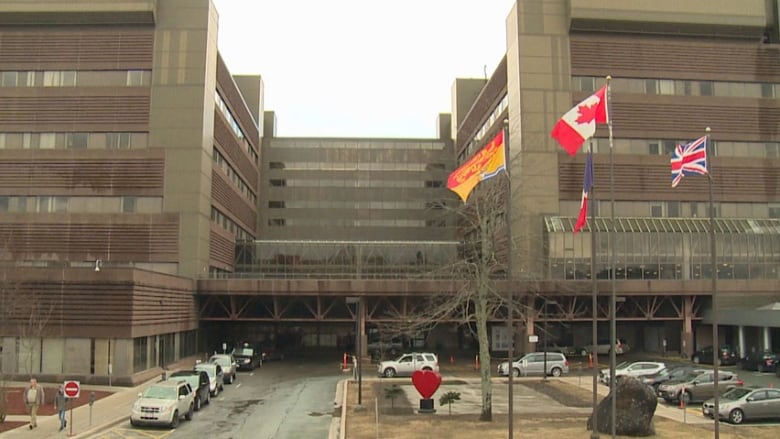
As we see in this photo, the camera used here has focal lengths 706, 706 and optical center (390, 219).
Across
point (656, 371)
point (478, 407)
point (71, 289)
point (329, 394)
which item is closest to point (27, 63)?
point (71, 289)

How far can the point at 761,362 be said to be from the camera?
47219mm

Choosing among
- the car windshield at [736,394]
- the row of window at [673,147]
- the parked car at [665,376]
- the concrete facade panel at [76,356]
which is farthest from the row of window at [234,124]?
the car windshield at [736,394]

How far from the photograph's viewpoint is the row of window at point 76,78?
57594 mm

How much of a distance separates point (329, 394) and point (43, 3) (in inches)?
1676

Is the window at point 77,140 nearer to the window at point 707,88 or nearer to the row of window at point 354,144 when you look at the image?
the row of window at point 354,144

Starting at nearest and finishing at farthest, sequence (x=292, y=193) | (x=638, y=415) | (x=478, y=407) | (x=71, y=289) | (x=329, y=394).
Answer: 1. (x=638, y=415)
2. (x=478, y=407)
3. (x=329, y=394)
4. (x=71, y=289)
5. (x=292, y=193)

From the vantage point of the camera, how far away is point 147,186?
5647cm

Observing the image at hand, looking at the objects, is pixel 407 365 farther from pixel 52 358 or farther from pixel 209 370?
pixel 52 358

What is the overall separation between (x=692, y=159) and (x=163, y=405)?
20571mm

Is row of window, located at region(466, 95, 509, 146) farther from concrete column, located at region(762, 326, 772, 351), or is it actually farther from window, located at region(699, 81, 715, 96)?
concrete column, located at region(762, 326, 772, 351)

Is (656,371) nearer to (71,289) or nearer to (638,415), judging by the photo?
(638,415)

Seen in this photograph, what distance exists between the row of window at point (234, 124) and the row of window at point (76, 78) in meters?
6.87

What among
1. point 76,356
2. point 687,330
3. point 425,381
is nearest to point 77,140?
point 76,356

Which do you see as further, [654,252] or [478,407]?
[654,252]
